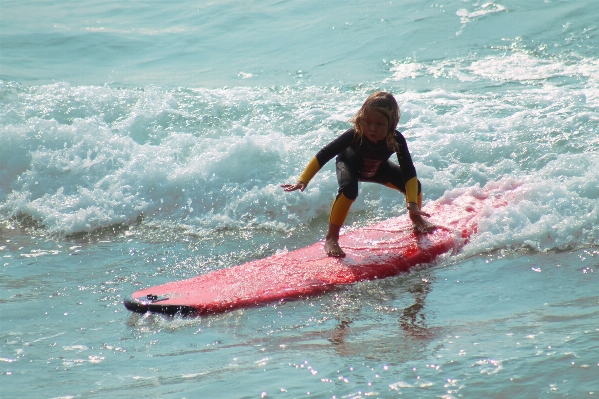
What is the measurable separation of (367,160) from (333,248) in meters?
0.69

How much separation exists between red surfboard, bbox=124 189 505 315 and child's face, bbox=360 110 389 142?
0.77 m

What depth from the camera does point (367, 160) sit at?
482 centimetres

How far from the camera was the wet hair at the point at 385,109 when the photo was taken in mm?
4512

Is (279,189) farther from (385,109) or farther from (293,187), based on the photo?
(385,109)

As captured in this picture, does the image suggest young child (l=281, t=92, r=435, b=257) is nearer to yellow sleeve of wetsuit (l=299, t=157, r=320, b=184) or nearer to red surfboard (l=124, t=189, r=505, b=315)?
yellow sleeve of wetsuit (l=299, t=157, r=320, b=184)

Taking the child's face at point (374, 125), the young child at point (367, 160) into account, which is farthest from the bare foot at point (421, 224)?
the child's face at point (374, 125)

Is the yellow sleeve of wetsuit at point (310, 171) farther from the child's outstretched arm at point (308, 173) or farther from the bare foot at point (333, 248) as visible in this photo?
the bare foot at point (333, 248)

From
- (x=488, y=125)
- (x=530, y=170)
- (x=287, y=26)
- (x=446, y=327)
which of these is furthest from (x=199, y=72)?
(x=446, y=327)

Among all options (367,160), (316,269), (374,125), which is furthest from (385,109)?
(316,269)

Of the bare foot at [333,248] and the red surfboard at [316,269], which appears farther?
the bare foot at [333,248]

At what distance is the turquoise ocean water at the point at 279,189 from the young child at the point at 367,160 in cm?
60

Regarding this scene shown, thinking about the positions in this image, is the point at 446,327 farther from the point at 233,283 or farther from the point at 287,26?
the point at 287,26

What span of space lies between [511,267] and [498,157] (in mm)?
2516

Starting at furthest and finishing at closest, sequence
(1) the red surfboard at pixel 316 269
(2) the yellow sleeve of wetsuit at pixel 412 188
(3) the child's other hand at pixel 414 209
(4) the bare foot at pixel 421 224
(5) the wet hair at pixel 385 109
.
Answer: (4) the bare foot at pixel 421 224
(2) the yellow sleeve of wetsuit at pixel 412 188
(3) the child's other hand at pixel 414 209
(5) the wet hair at pixel 385 109
(1) the red surfboard at pixel 316 269
